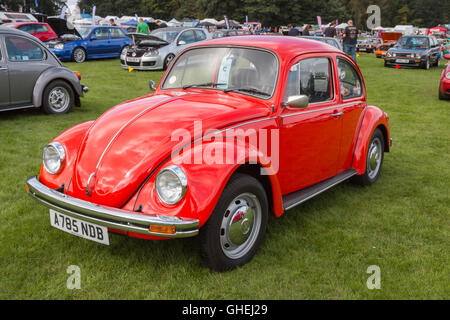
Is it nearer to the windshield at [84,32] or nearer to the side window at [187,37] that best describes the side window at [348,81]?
the side window at [187,37]

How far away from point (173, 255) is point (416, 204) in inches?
117

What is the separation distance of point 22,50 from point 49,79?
710mm

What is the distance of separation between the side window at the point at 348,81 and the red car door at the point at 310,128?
270 millimetres

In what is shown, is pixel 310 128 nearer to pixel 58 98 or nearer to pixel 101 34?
pixel 58 98

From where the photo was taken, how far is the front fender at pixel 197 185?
282 centimetres

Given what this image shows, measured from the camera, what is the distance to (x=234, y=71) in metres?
4.02

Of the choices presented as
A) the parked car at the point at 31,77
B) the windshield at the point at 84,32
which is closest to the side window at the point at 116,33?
the windshield at the point at 84,32

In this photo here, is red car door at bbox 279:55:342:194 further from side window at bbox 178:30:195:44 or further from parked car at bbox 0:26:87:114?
side window at bbox 178:30:195:44

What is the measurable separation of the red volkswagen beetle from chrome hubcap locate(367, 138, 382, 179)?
2.26 ft

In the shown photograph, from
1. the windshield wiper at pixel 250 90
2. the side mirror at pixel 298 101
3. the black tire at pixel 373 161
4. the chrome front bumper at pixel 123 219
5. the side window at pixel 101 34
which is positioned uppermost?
the side window at pixel 101 34

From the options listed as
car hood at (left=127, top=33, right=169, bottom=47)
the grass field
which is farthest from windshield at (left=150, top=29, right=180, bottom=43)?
the grass field

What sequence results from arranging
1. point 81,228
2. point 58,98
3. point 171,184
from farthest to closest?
point 58,98, point 81,228, point 171,184

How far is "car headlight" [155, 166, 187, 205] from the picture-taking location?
283cm

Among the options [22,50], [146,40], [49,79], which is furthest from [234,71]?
[146,40]
